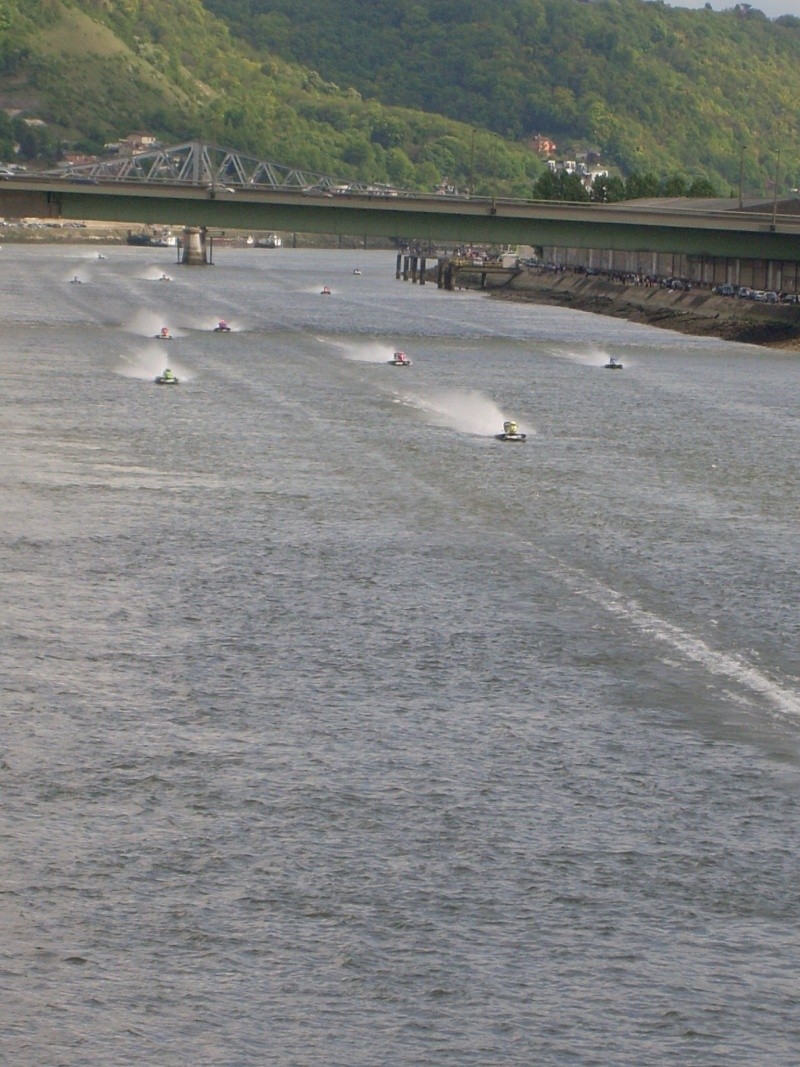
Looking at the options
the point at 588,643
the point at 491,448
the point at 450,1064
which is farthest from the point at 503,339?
the point at 450,1064

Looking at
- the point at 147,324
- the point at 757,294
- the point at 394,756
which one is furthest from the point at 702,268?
the point at 394,756

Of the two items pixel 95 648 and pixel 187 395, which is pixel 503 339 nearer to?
pixel 187 395

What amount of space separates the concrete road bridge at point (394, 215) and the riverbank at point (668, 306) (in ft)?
Result: 15.4

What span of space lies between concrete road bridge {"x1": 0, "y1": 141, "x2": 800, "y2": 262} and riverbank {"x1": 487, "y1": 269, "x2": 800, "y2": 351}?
4.69 m

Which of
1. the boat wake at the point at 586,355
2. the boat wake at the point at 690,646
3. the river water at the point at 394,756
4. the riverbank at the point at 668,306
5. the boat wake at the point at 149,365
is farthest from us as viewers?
the riverbank at the point at 668,306

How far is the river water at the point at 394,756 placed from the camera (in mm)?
17047

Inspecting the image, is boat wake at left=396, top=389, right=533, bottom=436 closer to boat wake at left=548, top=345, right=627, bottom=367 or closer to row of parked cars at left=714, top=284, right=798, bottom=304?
boat wake at left=548, top=345, right=627, bottom=367

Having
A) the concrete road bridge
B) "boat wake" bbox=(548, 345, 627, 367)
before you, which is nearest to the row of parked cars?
the concrete road bridge

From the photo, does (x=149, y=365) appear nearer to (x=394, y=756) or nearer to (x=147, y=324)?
(x=147, y=324)

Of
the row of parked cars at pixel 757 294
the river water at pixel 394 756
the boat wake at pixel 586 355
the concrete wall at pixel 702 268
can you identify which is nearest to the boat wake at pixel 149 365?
the boat wake at pixel 586 355

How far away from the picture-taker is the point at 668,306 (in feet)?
453

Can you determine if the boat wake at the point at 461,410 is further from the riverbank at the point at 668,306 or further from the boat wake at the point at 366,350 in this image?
the riverbank at the point at 668,306

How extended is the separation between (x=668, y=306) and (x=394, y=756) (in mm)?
116955

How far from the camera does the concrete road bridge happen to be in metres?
102
